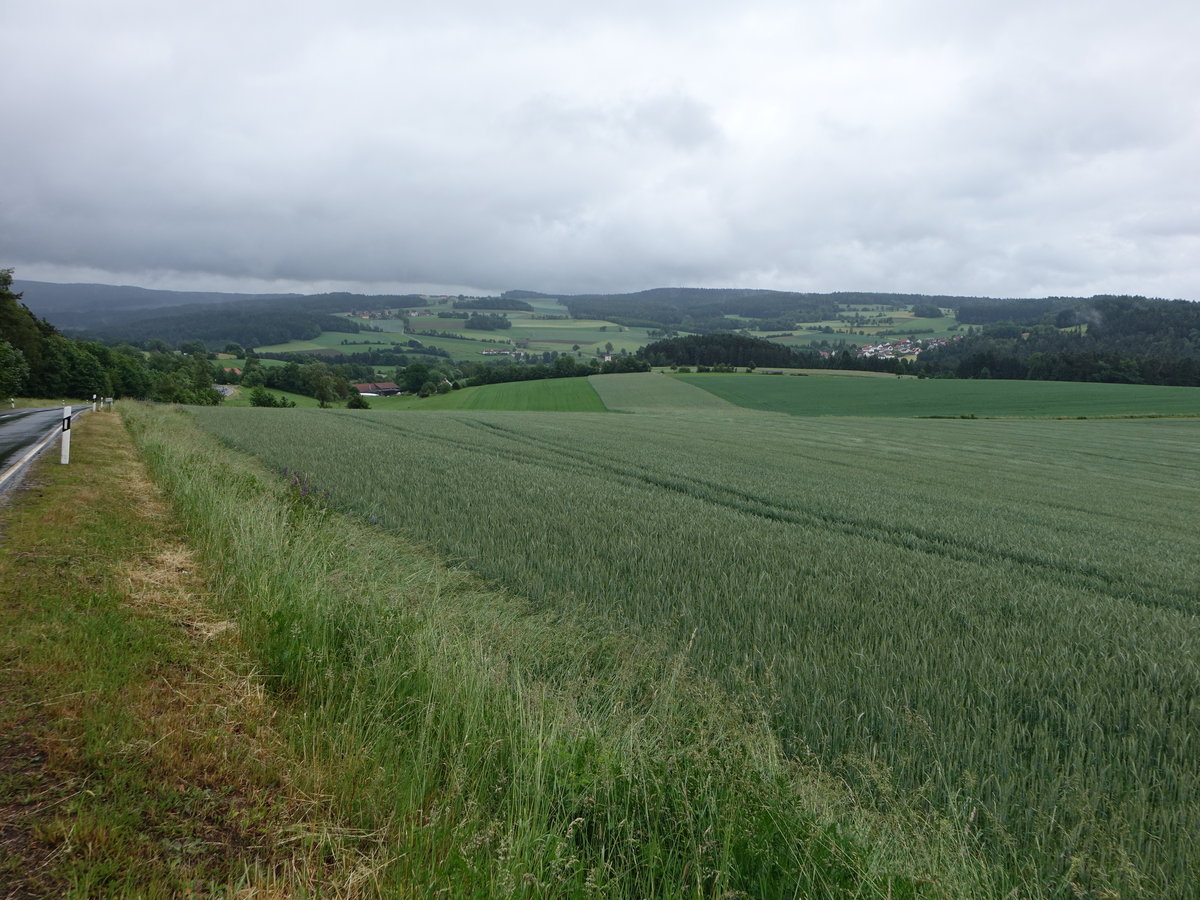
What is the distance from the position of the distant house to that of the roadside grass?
321 ft

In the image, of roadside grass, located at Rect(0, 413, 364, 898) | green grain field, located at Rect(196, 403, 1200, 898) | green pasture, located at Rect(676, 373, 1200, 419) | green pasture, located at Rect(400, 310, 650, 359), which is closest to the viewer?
roadside grass, located at Rect(0, 413, 364, 898)

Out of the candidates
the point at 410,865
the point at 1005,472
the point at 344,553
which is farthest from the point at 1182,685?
the point at 1005,472

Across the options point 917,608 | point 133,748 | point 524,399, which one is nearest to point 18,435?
point 133,748

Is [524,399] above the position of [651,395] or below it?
below

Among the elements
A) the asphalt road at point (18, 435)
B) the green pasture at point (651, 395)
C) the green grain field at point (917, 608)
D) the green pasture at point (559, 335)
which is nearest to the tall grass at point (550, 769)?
the green grain field at point (917, 608)

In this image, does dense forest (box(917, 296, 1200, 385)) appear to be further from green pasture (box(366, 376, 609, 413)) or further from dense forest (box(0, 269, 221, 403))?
dense forest (box(0, 269, 221, 403))

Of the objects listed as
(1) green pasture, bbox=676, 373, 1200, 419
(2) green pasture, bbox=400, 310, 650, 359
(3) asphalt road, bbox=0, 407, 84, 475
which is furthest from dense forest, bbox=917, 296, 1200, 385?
(3) asphalt road, bbox=0, 407, 84, 475

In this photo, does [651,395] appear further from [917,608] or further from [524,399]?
[917,608]

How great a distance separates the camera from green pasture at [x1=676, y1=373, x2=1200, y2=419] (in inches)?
2416

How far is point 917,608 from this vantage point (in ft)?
21.3

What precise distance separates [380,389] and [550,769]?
348ft

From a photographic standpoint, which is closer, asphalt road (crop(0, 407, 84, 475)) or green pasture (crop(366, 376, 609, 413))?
asphalt road (crop(0, 407, 84, 475))

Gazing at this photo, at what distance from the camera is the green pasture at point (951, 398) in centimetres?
6138

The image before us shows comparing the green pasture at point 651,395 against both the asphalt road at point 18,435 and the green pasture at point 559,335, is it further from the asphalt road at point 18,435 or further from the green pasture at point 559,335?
the green pasture at point 559,335
